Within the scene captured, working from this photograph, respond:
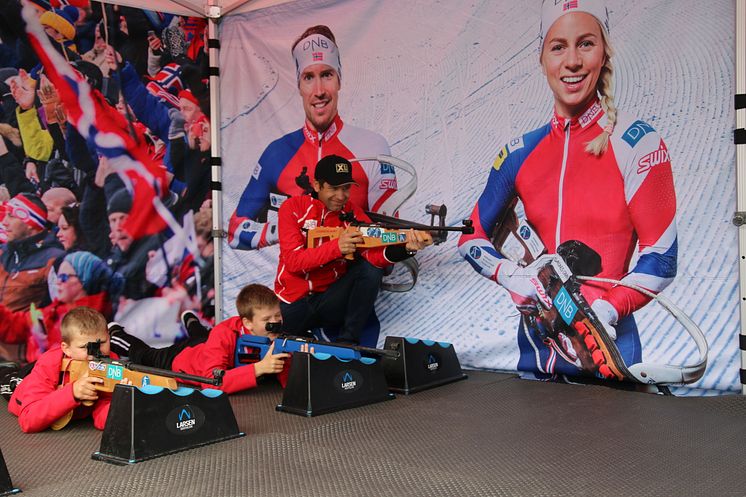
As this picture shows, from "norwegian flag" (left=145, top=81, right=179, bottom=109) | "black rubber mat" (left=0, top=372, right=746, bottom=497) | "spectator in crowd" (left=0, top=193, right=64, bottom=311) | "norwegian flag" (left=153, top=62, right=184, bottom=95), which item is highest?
"norwegian flag" (left=153, top=62, right=184, bottom=95)

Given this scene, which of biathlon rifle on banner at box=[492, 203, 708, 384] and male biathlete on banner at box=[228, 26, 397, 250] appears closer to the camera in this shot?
biathlon rifle on banner at box=[492, 203, 708, 384]

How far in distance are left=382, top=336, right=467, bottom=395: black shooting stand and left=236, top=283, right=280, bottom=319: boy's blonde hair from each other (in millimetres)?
742

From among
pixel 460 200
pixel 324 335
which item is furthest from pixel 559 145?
pixel 324 335

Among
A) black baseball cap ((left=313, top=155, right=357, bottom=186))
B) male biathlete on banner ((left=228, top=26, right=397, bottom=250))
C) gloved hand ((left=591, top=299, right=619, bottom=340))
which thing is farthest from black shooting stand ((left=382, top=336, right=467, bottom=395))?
male biathlete on banner ((left=228, top=26, right=397, bottom=250))

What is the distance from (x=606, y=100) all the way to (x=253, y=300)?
2.41m

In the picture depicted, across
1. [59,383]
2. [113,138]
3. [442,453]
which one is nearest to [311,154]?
[113,138]

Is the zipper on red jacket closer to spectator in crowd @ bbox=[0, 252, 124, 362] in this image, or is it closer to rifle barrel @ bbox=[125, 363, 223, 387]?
rifle barrel @ bbox=[125, 363, 223, 387]

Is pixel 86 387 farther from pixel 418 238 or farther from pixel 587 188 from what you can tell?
pixel 587 188

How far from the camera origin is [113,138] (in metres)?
5.31

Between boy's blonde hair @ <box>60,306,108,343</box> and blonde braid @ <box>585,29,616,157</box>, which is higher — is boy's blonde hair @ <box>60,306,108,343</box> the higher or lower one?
the lower one

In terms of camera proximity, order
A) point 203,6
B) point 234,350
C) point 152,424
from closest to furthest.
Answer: point 152,424 → point 234,350 → point 203,6

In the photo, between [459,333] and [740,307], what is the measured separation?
172cm

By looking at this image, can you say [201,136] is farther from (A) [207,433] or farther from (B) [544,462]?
(B) [544,462]

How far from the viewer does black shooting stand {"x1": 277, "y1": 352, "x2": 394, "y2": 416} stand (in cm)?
357
